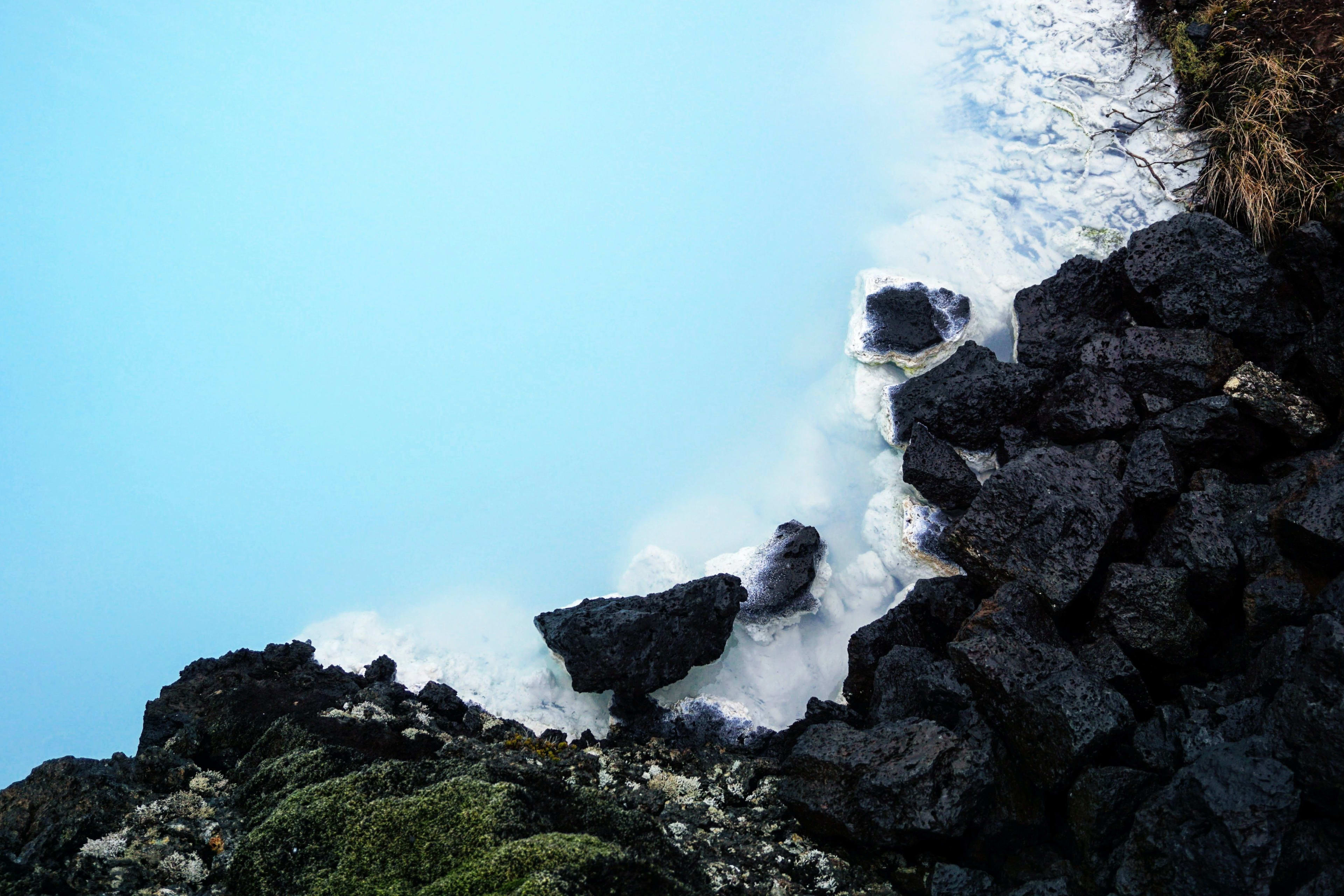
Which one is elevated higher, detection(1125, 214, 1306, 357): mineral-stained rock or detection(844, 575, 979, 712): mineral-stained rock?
detection(1125, 214, 1306, 357): mineral-stained rock

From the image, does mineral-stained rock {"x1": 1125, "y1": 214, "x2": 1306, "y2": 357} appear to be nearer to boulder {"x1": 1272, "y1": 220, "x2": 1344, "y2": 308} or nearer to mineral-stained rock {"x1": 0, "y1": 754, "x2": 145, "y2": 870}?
boulder {"x1": 1272, "y1": 220, "x2": 1344, "y2": 308}

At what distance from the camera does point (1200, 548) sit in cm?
424

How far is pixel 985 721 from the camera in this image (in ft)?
13.0

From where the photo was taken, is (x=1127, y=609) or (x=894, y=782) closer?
(x=894, y=782)

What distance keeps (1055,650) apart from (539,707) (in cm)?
298

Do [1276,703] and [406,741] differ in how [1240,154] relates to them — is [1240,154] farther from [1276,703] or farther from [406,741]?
[406,741]

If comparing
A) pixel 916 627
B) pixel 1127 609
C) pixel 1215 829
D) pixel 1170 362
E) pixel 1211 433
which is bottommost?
pixel 1215 829

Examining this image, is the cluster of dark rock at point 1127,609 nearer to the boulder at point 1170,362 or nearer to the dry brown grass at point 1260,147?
the boulder at point 1170,362

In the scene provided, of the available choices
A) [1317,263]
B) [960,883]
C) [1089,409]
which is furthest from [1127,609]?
[1317,263]

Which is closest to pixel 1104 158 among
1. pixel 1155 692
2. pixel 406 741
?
pixel 1155 692

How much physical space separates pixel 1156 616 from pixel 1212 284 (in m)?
2.15

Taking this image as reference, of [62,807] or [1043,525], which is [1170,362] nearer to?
[1043,525]

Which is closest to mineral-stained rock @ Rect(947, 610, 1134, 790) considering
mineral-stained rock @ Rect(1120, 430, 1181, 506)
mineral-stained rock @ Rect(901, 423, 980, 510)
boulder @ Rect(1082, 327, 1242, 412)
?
mineral-stained rock @ Rect(1120, 430, 1181, 506)

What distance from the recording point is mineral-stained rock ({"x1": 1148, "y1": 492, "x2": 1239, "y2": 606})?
419cm
